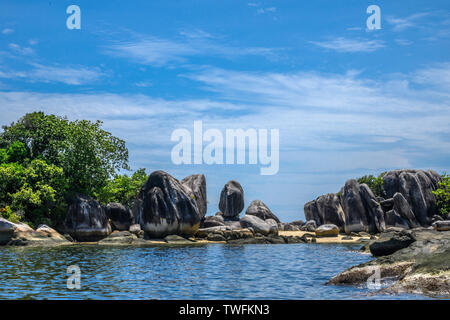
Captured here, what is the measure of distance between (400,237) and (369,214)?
34.1 metres

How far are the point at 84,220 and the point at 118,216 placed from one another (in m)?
6.45

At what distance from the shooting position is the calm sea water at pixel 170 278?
1586 cm

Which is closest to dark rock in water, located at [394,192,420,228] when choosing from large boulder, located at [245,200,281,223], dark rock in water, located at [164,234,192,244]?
large boulder, located at [245,200,281,223]

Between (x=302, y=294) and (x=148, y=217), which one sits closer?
(x=302, y=294)

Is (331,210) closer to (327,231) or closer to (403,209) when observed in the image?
(327,231)

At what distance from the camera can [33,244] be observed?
39906mm

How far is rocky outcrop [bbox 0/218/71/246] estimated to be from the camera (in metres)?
39.9

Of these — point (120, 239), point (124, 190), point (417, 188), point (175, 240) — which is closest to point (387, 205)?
point (417, 188)

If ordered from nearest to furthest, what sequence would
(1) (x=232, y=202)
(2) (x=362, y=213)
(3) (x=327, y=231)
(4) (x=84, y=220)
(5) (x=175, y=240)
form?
(5) (x=175, y=240) < (4) (x=84, y=220) < (3) (x=327, y=231) < (2) (x=362, y=213) < (1) (x=232, y=202)

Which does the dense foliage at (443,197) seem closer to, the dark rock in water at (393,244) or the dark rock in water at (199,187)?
the dark rock in water at (199,187)

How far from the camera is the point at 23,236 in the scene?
132 ft

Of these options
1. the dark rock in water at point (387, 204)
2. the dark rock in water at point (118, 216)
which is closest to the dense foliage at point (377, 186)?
the dark rock in water at point (387, 204)
